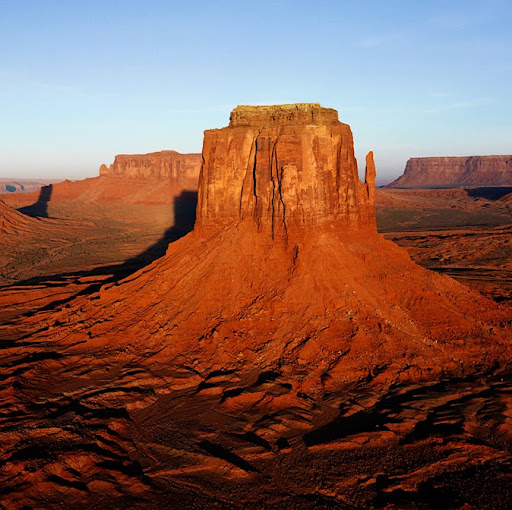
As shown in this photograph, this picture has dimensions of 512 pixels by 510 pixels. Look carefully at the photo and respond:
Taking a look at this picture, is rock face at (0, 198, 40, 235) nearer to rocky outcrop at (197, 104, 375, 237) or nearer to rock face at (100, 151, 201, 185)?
rock face at (100, 151, 201, 185)

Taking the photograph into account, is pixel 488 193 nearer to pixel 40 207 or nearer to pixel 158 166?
pixel 158 166

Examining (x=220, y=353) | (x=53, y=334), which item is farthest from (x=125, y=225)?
(x=220, y=353)

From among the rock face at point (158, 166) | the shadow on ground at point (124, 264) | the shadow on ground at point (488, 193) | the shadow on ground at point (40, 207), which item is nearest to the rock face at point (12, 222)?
the shadow on ground at point (40, 207)

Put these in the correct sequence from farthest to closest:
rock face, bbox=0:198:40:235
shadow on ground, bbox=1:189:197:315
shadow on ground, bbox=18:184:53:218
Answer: shadow on ground, bbox=18:184:53:218 < rock face, bbox=0:198:40:235 < shadow on ground, bbox=1:189:197:315

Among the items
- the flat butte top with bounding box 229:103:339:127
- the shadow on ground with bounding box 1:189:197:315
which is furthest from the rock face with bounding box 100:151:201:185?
the flat butte top with bounding box 229:103:339:127

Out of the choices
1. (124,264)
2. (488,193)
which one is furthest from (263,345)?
(488,193)

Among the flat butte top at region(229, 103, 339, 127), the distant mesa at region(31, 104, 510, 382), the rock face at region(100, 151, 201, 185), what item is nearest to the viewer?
the distant mesa at region(31, 104, 510, 382)

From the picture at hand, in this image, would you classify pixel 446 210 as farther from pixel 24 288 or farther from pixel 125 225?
pixel 24 288

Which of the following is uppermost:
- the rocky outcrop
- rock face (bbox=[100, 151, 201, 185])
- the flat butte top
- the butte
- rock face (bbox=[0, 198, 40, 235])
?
rock face (bbox=[100, 151, 201, 185])
